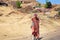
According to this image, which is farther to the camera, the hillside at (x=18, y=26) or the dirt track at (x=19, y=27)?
the hillside at (x=18, y=26)

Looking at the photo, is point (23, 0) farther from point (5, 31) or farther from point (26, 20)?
point (5, 31)

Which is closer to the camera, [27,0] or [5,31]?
[5,31]

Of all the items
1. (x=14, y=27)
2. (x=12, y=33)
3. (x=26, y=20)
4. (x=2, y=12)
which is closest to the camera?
(x=12, y=33)

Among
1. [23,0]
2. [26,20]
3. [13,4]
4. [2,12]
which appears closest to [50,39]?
[26,20]

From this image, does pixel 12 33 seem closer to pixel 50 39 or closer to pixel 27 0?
pixel 50 39

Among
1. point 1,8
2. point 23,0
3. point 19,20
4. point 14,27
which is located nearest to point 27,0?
point 23,0

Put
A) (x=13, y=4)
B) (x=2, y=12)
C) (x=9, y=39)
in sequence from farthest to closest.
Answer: (x=13, y=4) < (x=2, y=12) < (x=9, y=39)

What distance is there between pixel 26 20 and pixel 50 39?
6.13 metres

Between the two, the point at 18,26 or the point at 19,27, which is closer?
the point at 19,27

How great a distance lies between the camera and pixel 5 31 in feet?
70.5

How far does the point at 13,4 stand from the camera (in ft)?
114

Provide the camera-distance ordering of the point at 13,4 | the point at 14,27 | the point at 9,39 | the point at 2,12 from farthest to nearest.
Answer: the point at 13,4
the point at 2,12
the point at 14,27
the point at 9,39

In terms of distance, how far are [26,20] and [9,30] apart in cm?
411

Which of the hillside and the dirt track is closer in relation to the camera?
the dirt track
